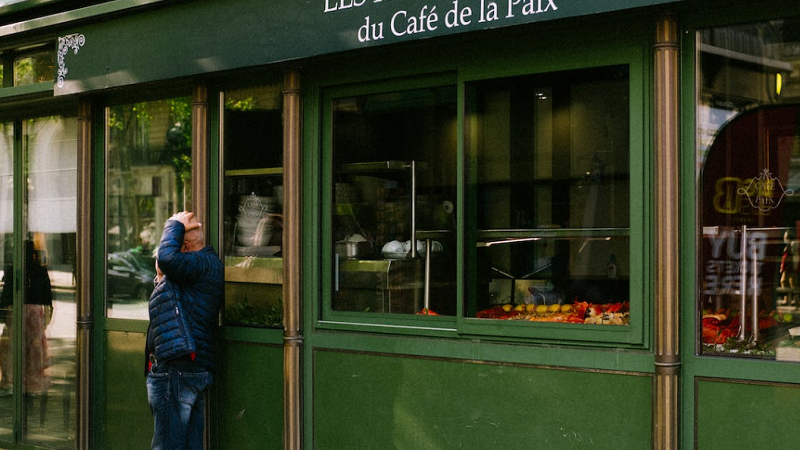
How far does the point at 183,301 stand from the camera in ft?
17.8

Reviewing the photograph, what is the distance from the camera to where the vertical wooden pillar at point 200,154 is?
6004mm

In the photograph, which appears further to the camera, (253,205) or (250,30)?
(253,205)

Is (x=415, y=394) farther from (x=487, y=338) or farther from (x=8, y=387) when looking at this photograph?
(x=8, y=387)

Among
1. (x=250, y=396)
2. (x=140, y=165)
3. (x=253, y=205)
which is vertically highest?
(x=140, y=165)

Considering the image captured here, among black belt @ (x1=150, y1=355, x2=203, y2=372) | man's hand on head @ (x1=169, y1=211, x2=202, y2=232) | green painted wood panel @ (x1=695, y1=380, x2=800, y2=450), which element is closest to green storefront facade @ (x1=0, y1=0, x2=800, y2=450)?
green painted wood panel @ (x1=695, y1=380, x2=800, y2=450)

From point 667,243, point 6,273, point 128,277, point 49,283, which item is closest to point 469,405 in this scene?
point 667,243

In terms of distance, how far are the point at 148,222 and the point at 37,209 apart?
119 centimetres

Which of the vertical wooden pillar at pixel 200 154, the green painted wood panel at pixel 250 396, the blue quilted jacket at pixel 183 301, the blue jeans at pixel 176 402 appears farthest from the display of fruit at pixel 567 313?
the vertical wooden pillar at pixel 200 154

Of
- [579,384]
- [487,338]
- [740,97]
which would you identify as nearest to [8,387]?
[487,338]

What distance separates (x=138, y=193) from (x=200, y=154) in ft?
3.63

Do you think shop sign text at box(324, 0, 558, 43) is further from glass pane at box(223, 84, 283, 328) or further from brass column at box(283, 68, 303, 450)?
glass pane at box(223, 84, 283, 328)

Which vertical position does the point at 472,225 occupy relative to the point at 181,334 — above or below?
above

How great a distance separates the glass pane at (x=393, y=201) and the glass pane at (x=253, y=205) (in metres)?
0.53

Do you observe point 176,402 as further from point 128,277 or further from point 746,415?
point 746,415
